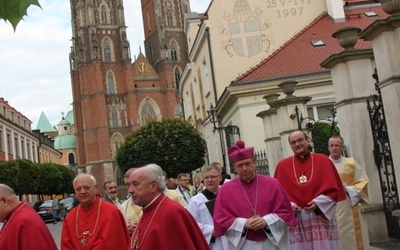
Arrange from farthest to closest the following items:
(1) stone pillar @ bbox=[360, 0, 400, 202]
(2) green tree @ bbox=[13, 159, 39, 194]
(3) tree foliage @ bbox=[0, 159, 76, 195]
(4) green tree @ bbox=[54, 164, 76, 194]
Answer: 1. (4) green tree @ bbox=[54, 164, 76, 194]
2. (2) green tree @ bbox=[13, 159, 39, 194]
3. (3) tree foliage @ bbox=[0, 159, 76, 195]
4. (1) stone pillar @ bbox=[360, 0, 400, 202]

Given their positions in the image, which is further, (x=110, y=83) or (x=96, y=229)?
(x=110, y=83)

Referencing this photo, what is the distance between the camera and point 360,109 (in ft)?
28.7

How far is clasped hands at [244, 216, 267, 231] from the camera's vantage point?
536cm

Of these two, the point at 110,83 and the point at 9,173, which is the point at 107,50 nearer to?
the point at 110,83

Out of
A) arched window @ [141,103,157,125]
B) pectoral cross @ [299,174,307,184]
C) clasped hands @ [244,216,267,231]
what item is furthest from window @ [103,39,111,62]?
clasped hands @ [244,216,267,231]

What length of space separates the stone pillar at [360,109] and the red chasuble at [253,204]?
3.55 m

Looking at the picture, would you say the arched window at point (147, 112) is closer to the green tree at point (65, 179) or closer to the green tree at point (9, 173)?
the green tree at point (65, 179)

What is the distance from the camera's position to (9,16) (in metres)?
2.35

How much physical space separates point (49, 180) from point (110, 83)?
31.9m

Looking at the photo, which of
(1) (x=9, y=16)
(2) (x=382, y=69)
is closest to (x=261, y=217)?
(2) (x=382, y=69)

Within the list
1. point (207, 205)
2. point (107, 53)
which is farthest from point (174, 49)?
point (207, 205)

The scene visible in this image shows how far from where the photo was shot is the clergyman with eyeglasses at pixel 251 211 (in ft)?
17.8

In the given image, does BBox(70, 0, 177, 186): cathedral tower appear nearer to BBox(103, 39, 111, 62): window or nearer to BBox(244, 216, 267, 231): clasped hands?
BBox(103, 39, 111, 62): window

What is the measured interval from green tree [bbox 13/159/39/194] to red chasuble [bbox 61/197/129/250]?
121 feet
